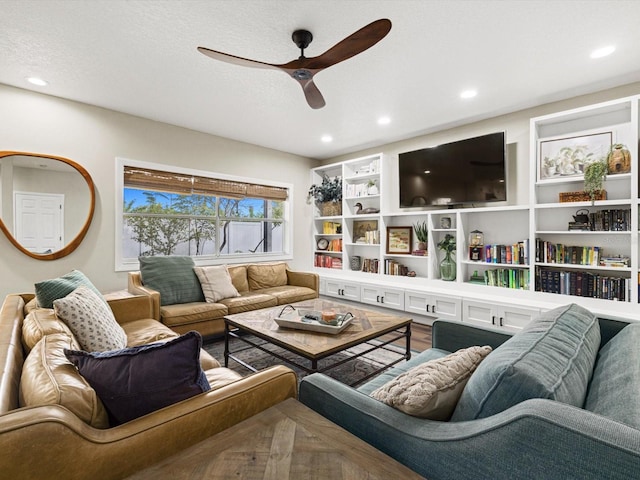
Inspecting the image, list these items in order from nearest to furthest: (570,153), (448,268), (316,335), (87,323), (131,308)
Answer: (87,323), (316,335), (131,308), (570,153), (448,268)

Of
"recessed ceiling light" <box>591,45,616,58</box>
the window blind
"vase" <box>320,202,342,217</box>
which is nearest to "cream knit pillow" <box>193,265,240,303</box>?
the window blind

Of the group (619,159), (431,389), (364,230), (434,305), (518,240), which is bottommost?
(434,305)

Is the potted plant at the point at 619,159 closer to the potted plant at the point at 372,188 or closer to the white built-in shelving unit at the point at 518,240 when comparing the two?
the white built-in shelving unit at the point at 518,240

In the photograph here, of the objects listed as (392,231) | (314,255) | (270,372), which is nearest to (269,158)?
(314,255)

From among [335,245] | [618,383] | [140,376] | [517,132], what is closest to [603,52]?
[517,132]

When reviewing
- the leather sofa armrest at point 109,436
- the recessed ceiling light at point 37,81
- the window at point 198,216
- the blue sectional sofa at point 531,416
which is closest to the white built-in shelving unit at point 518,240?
the window at point 198,216

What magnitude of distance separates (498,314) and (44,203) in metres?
4.84

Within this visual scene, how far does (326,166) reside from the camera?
5492 millimetres

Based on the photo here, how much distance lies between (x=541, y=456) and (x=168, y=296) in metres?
3.37

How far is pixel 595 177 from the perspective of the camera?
115 inches

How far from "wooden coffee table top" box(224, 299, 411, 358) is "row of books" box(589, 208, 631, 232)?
83.9 inches

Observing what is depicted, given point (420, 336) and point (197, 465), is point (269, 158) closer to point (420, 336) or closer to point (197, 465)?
point (420, 336)

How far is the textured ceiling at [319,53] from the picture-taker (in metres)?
1.99

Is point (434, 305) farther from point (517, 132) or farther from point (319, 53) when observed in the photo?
point (319, 53)
